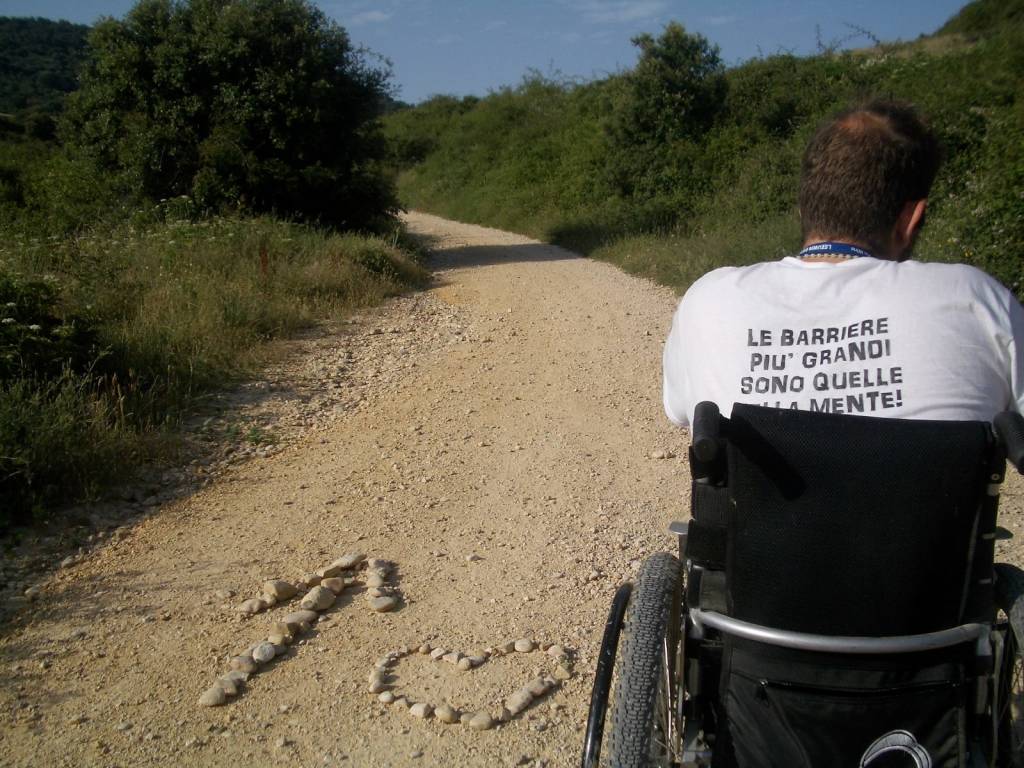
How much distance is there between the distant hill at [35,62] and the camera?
25.2 metres

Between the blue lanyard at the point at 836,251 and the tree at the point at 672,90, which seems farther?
the tree at the point at 672,90

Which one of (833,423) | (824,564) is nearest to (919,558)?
(824,564)

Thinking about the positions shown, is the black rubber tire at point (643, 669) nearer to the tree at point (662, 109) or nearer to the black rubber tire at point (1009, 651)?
the black rubber tire at point (1009, 651)

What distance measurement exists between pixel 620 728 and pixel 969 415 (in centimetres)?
94

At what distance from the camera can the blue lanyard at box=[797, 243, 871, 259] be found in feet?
6.44

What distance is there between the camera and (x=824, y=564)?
1.66m

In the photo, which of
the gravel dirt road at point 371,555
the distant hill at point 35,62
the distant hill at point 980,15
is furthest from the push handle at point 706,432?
the distant hill at point 980,15

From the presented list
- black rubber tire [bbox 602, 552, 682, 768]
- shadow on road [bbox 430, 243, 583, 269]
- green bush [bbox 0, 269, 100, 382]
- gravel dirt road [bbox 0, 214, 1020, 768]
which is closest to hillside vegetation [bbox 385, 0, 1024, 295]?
shadow on road [bbox 430, 243, 583, 269]

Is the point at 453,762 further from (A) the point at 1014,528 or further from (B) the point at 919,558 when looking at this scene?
→ (A) the point at 1014,528

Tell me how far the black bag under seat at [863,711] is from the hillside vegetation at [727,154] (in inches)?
244

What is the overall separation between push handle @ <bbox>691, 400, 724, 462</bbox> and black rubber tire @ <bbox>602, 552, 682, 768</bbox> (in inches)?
20.1

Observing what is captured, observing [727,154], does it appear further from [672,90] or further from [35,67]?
[35,67]

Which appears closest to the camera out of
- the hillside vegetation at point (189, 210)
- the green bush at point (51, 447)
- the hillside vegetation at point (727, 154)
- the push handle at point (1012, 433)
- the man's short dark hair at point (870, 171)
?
the push handle at point (1012, 433)

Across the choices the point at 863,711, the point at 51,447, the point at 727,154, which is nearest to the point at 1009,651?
the point at 863,711
